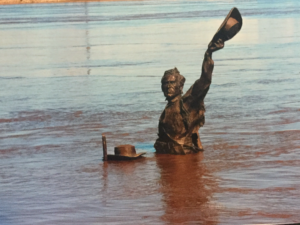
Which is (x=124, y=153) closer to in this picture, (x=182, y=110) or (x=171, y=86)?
(x=182, y=110)

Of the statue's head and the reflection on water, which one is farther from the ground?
the statue's head

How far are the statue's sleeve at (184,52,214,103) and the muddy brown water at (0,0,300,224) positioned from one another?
2.36 ft

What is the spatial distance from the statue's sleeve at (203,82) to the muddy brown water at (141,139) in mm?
719

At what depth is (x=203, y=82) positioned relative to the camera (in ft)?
25.1

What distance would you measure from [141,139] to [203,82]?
1.78 meters

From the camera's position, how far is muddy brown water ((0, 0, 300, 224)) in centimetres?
609

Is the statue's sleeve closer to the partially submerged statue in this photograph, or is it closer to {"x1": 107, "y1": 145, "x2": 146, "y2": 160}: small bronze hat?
the partially submerged statue

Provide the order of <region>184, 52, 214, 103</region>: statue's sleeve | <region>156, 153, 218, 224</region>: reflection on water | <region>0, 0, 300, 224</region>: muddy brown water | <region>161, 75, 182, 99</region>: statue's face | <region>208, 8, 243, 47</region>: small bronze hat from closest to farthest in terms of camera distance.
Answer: <region>156, 153, 218, 224</region>: reflection on water
<region>0, 0, 300, 224</region>: muddy brown water
<region>208, 8, 243, 47</region>: small bronze hat
<region>184, 52, 214, 103</region>: statue's sleeve
<region>161, 75, 182, 99</region>: statue's face

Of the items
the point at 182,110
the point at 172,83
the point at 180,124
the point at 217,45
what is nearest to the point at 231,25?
the point at 217,45

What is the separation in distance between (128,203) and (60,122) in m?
4.57

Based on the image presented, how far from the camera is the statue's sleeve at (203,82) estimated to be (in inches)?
298

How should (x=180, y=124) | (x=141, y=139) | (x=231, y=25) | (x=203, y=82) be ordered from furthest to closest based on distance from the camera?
(x=141, y=139) < (x=180, y=124) < (x=203, y=82) < (x=231, y=25)

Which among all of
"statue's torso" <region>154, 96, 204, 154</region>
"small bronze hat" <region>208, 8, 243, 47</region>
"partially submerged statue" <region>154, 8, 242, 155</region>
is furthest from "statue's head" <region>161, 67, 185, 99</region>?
"small bronze hat" <region>208, 8, 243, 47</region>

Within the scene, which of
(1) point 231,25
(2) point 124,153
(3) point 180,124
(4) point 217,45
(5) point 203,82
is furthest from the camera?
(2) point 124,153
